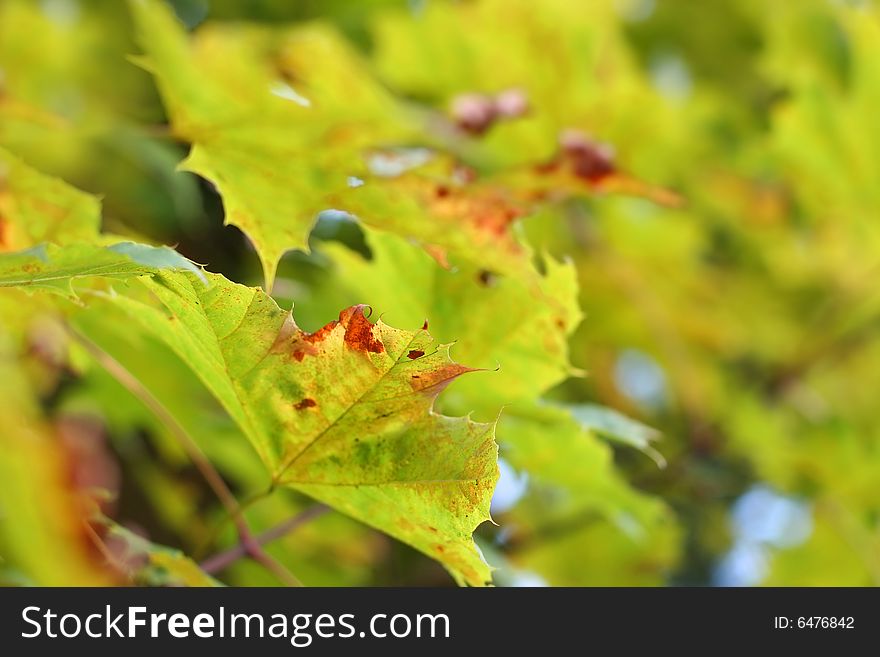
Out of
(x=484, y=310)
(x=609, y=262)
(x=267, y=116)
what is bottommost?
(x=484, y=310)

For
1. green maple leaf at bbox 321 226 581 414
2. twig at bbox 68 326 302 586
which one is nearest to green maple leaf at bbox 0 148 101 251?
twig at bbox 68 326 302 586

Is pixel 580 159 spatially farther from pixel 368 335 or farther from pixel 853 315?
pixel 853 315

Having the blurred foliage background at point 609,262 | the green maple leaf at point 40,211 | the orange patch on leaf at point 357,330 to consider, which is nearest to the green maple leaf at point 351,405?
the orange patch on leaf at point 357,330

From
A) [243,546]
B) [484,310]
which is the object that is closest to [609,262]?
[484,310]

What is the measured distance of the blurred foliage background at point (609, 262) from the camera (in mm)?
984

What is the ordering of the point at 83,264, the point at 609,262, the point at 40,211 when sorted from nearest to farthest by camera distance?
the point at 83,264 < the point at 40,211 < the point at 609,262

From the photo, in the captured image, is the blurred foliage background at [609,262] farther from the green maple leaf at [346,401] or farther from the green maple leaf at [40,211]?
the green maple leaf at [346,401]

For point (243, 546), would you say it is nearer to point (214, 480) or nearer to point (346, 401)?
point (214, 480)

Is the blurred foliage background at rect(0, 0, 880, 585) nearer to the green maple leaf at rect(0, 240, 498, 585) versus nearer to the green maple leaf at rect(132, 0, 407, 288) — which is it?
the green maple leaf at rect(132, 0, 407, 288)

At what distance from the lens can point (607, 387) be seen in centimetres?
129

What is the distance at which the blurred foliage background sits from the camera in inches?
38.8

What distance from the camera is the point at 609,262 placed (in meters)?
1.13
